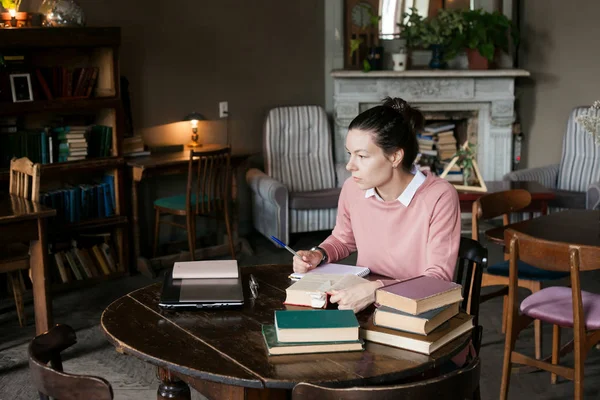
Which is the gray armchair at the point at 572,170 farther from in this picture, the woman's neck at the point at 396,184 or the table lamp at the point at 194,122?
the woman's neck at the point at 396,184

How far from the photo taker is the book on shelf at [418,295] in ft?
6.41

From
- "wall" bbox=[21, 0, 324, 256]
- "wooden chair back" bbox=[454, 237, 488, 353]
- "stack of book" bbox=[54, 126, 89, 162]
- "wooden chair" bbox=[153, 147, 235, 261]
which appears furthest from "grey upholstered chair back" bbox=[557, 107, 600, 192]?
"wooden chair back" bbox=[454, 237, 488, 353]

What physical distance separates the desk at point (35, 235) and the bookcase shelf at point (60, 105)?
0.76m

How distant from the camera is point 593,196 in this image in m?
5.59

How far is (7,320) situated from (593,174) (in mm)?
4288

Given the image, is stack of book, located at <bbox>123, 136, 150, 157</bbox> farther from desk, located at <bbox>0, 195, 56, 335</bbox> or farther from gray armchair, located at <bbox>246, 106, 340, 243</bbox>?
desk, located at <bbox>0, 195, 56, 335</bbox>

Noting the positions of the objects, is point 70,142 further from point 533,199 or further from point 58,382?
point 58,382

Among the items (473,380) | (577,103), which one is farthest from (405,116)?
(577,103)

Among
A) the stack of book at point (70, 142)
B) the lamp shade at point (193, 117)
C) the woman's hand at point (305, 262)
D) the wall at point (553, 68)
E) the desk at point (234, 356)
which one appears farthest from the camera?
the wall at point (553, 68)

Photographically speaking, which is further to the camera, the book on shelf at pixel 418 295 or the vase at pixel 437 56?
the vase at pixel 437 56

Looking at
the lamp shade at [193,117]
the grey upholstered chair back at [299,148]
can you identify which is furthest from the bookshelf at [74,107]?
the grey upholstered chair back at [299,148]

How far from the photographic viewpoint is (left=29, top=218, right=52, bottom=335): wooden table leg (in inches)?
157

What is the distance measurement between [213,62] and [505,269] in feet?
10.2

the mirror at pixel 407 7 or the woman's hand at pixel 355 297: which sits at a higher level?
the mirror at pixel 407 7
